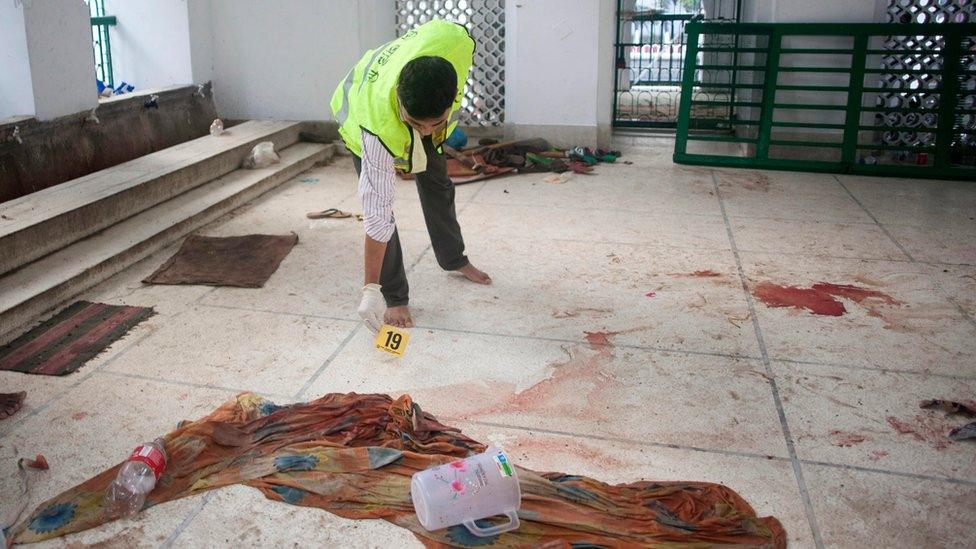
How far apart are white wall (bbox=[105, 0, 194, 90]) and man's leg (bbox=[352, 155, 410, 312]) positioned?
A: 394 cm

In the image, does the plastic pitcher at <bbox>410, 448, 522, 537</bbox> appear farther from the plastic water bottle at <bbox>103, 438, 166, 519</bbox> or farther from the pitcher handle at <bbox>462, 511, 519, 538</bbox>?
the plastic water bottle at <bbox>103, 438, 166, 519</bbox>

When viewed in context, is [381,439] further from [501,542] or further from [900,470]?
[900,470]

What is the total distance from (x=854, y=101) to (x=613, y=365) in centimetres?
454

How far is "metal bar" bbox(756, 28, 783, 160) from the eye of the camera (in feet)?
22.2

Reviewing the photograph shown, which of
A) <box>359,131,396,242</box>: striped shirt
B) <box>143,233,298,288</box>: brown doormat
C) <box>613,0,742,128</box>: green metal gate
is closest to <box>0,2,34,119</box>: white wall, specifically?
<box>143,233,298,288</box>: brown doormat

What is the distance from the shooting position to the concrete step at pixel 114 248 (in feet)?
12.2

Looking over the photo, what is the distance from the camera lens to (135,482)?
98.9 inches

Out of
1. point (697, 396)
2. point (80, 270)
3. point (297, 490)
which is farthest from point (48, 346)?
point (697, 396)

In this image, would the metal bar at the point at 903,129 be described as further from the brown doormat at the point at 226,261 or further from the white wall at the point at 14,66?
the white wall at the point at 14,66

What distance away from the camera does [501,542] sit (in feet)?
7.57

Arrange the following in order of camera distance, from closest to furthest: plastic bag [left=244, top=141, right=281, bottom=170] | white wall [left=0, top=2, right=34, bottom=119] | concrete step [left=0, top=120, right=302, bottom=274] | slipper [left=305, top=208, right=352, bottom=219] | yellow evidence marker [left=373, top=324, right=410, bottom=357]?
yellow evidence marker [left=373, top=324, right=410, bottom=357] < concrete step [left=0, top=120, right=302, bottom=274] < white wall [left=0, top=2, right=34, bottom=119] < slipper [left=305, top=208, right=352, bottom=219] < plastic bag [left=244, top=141, right=281, bottom=170]

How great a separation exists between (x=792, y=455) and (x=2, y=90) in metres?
4.89

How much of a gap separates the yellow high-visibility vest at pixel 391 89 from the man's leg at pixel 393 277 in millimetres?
331

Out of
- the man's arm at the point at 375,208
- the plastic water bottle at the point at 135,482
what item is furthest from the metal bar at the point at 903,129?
the plastic water bottle at the point at 135,482
